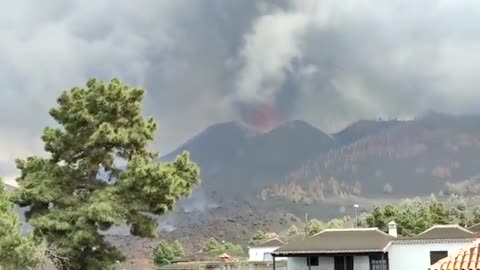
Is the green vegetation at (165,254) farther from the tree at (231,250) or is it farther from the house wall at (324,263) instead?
the house wall at (324,263)

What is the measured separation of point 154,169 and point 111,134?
282 centimetres

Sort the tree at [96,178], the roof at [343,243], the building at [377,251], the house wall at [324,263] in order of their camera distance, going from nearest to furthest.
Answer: the tree at [96,178]
the building at [377,251]
the roof at [343,243]
the house wall at [324,263]

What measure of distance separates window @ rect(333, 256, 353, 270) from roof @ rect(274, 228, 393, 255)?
2.71 feet

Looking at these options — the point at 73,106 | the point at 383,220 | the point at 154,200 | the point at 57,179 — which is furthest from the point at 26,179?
the point at 383,220

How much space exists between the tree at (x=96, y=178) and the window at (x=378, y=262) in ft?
65.4

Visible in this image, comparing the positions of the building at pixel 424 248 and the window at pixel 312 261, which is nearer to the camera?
the building at pixel 424 248

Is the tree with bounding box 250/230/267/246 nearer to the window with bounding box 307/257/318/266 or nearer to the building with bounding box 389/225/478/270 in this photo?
the window with bounding box 307/257/318/266

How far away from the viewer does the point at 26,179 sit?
105ft

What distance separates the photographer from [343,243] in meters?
48.8

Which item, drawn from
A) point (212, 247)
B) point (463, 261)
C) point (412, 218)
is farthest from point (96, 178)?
point (212, 247)

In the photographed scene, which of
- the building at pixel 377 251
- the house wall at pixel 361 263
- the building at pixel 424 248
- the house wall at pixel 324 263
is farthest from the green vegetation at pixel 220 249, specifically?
the building at pixel 424 248

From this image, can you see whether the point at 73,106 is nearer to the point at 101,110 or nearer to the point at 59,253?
the point at 101,110

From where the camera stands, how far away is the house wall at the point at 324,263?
47719mm

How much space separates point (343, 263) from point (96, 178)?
21.7 m
